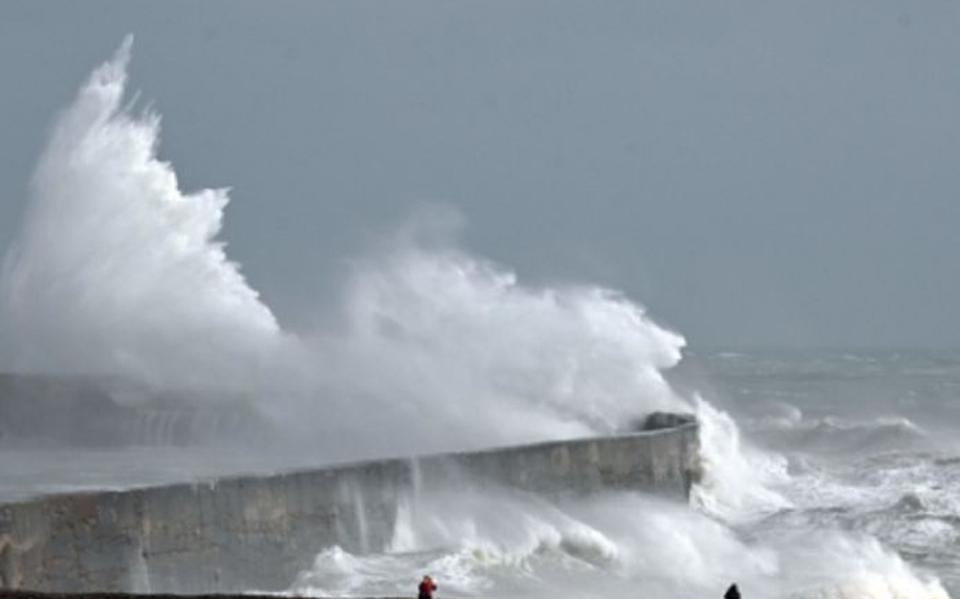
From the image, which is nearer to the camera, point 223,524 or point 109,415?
point 223,524

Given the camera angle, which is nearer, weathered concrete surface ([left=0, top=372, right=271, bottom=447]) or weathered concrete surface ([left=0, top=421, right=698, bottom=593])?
weathered concrete surface ([left=0, top=421, right=698, bottom=593])

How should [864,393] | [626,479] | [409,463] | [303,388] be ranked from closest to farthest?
1. [409,463]
2. [626,479]
3. [303,388]
4. [864,393]

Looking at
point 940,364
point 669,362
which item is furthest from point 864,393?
point 669,362

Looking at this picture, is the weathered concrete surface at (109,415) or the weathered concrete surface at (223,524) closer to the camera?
the weathered concrete surface at (223,524)

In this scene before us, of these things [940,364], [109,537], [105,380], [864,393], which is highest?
[940,364]

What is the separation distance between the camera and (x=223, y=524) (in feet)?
44.2

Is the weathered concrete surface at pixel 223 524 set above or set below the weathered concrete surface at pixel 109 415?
below

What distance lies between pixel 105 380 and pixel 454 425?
15.5ft

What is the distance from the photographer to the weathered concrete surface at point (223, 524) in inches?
465

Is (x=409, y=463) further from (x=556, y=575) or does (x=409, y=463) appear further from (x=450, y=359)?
(x=450, y=359)

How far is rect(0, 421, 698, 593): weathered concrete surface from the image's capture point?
11.8 meters

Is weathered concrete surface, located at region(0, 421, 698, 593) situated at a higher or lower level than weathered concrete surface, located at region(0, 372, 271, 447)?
lower

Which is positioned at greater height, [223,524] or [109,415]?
[109,415]

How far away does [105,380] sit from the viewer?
25.2m
